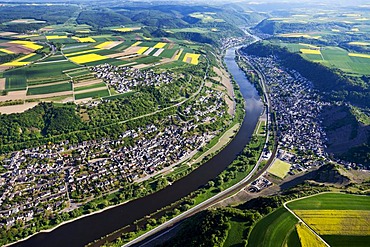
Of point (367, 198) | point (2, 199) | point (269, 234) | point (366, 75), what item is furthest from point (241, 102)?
Answer: point (2, 199)

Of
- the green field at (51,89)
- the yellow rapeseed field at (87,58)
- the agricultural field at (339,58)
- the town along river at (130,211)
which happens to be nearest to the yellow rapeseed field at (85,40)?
the yellow rapeseed field at (87,58)

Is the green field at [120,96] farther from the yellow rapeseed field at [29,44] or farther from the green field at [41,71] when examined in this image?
the yellow rapeseed field at [29,44]

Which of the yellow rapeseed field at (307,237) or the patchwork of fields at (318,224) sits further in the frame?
the patchwork of fields at (318,224)

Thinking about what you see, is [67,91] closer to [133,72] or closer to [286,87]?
[133,72]

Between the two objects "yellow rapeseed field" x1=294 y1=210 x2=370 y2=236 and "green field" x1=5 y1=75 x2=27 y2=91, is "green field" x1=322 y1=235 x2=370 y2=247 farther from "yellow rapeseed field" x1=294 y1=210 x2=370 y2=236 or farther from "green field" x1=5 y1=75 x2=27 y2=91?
"green field" x1=5 y1=75 x2=27 y2=91

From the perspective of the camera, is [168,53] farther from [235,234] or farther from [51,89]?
[235,234]

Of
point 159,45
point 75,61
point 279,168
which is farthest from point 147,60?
point 279,168
